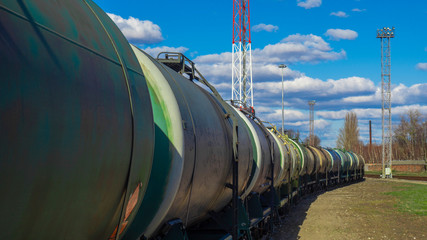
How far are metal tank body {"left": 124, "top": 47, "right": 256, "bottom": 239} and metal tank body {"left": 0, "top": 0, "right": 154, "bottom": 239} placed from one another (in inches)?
33.1

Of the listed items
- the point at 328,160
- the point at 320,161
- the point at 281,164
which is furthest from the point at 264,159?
the point at 328,160

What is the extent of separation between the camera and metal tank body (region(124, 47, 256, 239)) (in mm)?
4336

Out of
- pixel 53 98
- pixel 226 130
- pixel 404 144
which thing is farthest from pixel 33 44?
pixel 404 144

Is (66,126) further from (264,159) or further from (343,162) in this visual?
(343,162)

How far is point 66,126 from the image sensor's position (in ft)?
7.99

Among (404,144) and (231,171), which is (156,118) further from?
(404,144)

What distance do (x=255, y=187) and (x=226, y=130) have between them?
3642 mm

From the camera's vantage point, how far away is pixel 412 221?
54.9ft

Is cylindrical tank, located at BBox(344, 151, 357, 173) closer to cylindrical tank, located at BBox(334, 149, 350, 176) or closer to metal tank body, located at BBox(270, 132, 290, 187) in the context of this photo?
cylindrical tank, located at BBox(334, 149, 350, 176)

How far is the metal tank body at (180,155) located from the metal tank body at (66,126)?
0.84 meters

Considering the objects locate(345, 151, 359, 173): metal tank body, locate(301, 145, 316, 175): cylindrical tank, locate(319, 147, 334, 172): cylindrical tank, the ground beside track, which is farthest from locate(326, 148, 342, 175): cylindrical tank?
the ground beside track

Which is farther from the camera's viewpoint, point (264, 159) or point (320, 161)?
point (320, 161)

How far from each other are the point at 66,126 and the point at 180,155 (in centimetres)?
226

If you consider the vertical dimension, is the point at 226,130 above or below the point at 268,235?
above
